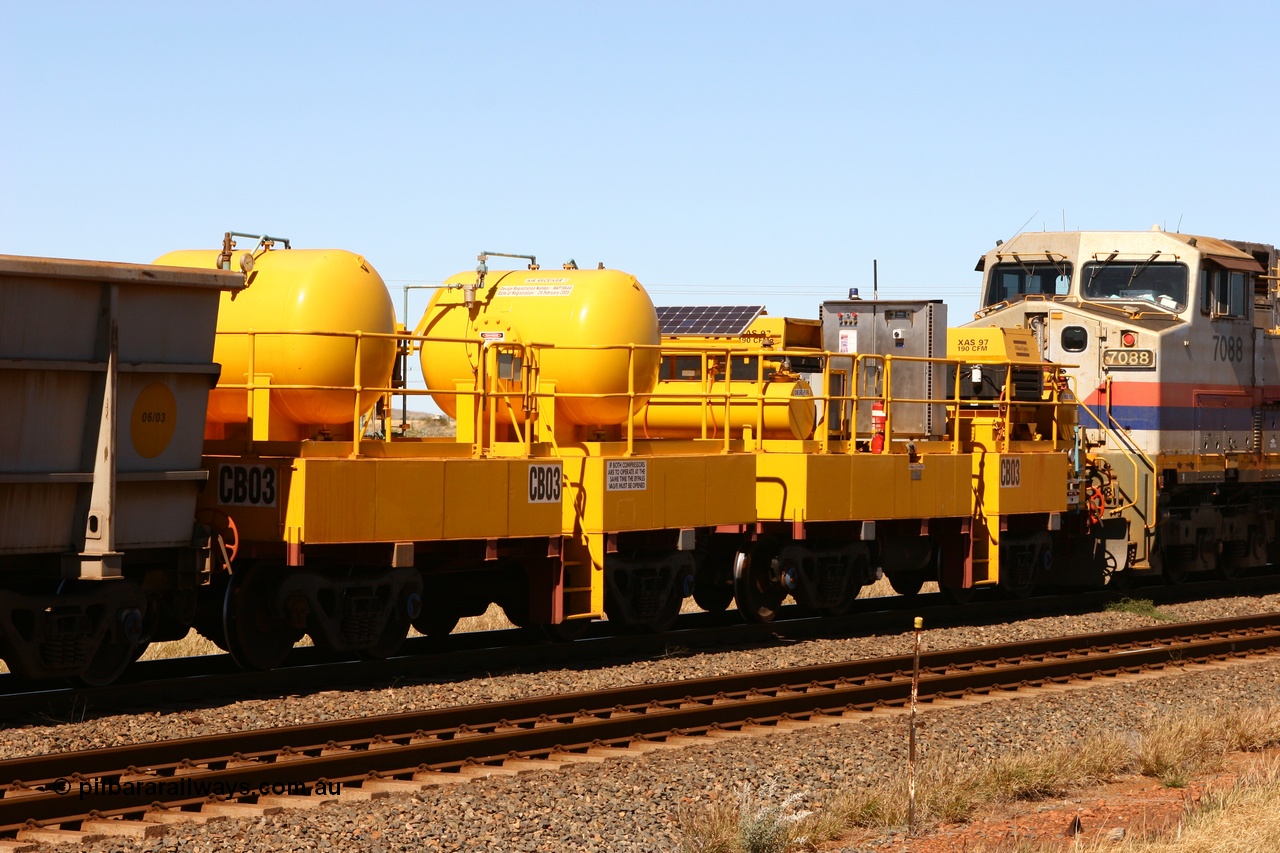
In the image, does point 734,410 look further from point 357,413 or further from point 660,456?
point 357,413

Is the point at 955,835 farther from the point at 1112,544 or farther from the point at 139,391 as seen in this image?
the point at 1112,544

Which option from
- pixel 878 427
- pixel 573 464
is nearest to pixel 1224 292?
pixel 878 427

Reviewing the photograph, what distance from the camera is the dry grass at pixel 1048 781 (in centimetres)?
924

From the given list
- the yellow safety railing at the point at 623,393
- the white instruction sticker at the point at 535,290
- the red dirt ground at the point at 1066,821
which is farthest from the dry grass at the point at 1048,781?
the white instruction sticker at the point at 535,290

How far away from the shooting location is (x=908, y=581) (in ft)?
68.9

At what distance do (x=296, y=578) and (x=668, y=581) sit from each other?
14.6ft

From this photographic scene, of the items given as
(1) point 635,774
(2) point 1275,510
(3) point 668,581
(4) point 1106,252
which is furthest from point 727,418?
(2) point 1275,510

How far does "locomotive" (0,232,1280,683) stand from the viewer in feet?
42.6

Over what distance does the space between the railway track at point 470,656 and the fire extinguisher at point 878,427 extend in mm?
1920

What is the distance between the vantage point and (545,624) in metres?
15.4

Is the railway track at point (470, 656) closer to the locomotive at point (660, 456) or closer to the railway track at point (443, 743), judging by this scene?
the locomotive at point (660, 456)

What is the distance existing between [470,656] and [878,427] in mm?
5943

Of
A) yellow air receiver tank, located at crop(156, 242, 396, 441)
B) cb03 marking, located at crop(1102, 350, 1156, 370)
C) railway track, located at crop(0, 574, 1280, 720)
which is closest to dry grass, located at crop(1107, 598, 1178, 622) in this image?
railway track, located at crop(0, 574, 1280, 720)

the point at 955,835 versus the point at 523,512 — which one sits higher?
the point at 523,512
